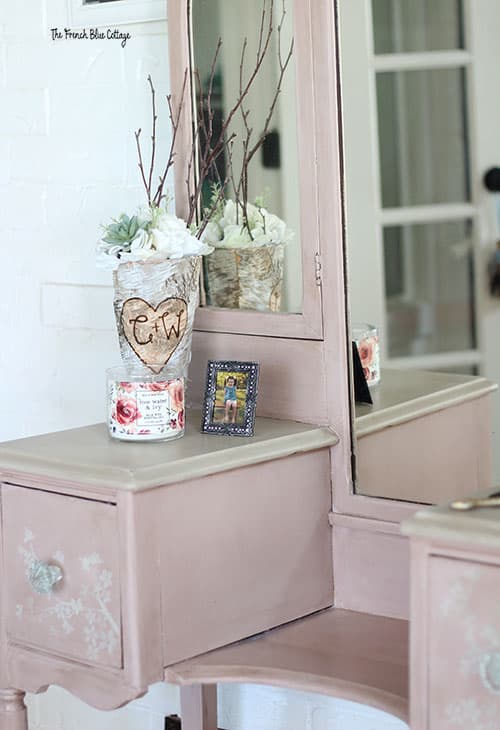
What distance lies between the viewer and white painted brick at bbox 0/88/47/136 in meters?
2.32

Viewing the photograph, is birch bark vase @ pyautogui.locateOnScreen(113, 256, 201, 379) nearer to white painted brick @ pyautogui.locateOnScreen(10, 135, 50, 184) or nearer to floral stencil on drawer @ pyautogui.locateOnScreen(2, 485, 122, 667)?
floral stencil on drawer @ pyautogui.locateOnScreen(2, 485, 122, 667)

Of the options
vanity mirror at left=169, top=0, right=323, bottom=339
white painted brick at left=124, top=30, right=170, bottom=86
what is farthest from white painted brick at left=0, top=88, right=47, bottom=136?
vanity mirror at left=169, top=0, right=323, bottom=339

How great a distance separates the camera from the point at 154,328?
1786 mm

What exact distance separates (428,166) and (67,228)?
2.99 ft

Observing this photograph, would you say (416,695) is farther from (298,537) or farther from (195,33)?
(195,33)

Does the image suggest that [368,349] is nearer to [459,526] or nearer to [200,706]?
[459,526]

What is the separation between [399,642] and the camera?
5.49 feet

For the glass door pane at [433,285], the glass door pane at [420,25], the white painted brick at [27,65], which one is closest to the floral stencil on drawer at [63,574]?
the glass door pane at [433,285]

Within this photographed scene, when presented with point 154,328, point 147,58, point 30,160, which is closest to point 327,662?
point 154,328

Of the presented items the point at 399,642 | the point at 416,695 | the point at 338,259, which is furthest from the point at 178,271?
the point at 416,695

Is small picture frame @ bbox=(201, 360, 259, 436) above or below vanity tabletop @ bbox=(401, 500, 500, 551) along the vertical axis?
above

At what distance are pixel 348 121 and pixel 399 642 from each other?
2.34ft

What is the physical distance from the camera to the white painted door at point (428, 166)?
62.0 inches

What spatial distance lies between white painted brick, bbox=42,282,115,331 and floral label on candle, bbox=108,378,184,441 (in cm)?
59
